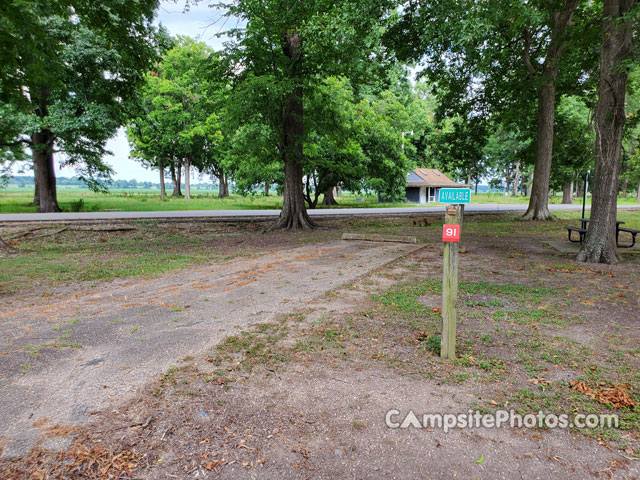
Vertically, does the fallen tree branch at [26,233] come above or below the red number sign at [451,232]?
below

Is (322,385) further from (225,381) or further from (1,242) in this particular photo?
(1,242)

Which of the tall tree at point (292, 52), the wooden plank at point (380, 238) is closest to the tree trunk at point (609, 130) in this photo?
the wooden plank at point (380, 238)

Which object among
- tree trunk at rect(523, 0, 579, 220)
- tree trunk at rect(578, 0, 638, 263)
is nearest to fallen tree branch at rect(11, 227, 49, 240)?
tree trunk at rect(578, 0, 638, 263)

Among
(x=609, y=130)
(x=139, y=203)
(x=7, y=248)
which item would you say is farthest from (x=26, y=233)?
(x=609, y=130)

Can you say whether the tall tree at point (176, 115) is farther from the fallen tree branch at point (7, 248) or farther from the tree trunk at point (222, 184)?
the fallen tree branch at point (7, 248)

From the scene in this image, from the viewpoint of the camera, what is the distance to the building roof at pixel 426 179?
35906mm

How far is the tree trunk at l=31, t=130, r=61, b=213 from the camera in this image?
61.4ft

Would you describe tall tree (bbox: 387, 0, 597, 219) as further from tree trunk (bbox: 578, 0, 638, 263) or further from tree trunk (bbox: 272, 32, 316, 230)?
tree trunk (bbox: 272, 32, 316, 230)

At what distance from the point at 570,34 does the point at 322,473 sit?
48.6ft

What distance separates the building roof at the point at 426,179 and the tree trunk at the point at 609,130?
90.0ft

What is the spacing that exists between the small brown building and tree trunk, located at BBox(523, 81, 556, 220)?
57.7 ft

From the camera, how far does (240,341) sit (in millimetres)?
4105

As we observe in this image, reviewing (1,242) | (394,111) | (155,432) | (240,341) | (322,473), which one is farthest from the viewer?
(394,111)

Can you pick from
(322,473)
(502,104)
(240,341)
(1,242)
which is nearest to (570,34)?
(502,104)
